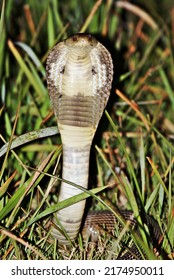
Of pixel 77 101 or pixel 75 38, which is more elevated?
pixel 75 38

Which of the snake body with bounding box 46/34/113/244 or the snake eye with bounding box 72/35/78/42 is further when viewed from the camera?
the snake body with bounding box 46/34/113/244

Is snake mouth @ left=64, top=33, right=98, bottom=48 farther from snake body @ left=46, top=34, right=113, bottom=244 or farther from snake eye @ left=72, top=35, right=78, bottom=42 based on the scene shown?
snake body @ left=46, top=34, right=113, bottom=244

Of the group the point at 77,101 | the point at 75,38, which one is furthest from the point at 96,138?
the point at 75,38

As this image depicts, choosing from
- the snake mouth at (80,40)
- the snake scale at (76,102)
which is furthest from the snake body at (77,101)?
the snake mouth at (80,40)

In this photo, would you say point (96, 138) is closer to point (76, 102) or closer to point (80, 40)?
point (76, 102)

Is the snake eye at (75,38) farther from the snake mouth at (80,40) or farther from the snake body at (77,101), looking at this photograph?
the snake body at (77,101)

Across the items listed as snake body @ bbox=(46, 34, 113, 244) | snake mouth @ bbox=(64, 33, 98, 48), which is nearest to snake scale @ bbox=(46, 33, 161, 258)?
snake body @ bbox=(46, 34, 113, 244)
